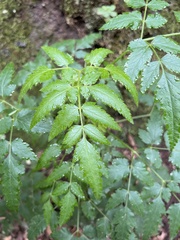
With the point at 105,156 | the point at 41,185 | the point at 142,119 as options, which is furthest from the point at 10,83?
the point at 142,119

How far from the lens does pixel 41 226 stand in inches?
81.1

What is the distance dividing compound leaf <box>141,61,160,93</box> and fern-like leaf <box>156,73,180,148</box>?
0.05 m

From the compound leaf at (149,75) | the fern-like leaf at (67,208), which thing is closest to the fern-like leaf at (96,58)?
the compound leaf at (149,75)

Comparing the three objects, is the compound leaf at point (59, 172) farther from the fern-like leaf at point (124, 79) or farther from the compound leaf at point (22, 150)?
the fern-like leaf at point (124, 79)

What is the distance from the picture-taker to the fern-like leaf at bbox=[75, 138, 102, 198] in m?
1.31

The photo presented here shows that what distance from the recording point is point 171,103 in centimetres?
140

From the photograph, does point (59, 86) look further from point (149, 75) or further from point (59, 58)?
point (149, 75)

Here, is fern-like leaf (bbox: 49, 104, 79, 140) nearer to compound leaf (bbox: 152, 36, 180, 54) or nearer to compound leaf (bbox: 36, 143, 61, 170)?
compound leaf (bbox: 36, 143, 61, 170)

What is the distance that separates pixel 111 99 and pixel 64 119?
0.23 m

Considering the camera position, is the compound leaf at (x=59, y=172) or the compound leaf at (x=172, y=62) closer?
the compound leaf at (x=172, y=62)

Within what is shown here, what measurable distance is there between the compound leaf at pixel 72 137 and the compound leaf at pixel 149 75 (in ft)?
1.24

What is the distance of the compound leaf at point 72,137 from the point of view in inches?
54.1

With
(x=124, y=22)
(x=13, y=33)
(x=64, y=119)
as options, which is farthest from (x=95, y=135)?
(x=13, y=33)

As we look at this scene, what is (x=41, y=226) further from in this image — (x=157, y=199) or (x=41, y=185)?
(x=157, y=199)
